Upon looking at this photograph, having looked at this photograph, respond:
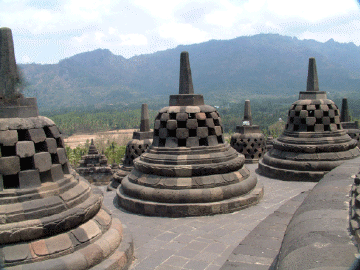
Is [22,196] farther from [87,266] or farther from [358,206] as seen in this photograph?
[358,206]

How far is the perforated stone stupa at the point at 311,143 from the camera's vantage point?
10.9 meters

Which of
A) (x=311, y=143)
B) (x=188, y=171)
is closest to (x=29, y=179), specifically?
(x=188, y=171)

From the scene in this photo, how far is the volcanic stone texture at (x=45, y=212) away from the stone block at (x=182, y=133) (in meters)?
3.81

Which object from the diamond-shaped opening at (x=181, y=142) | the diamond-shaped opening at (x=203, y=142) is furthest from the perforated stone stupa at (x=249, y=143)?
the diamond-shaped opening at (x=181, y=142)

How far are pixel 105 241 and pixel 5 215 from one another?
50.6 inches

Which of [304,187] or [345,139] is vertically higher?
[345,139]

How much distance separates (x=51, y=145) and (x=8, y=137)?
0.56m

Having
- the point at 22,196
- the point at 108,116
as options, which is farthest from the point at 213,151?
the point at 108,116

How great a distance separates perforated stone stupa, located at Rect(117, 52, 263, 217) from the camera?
25.2 feet

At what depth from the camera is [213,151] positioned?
8.54m

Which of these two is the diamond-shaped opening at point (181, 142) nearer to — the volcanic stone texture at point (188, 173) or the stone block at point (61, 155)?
the volcanic stone texture at point (188, 173)

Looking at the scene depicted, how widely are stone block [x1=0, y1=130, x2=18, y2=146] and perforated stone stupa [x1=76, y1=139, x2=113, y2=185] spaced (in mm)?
20278

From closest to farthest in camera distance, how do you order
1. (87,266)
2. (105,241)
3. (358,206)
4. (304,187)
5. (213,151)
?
(358,206) → (87,266) → (105,241) → (213,151) → (304,187)

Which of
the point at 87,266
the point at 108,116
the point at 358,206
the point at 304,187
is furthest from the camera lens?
the point at 108,116
